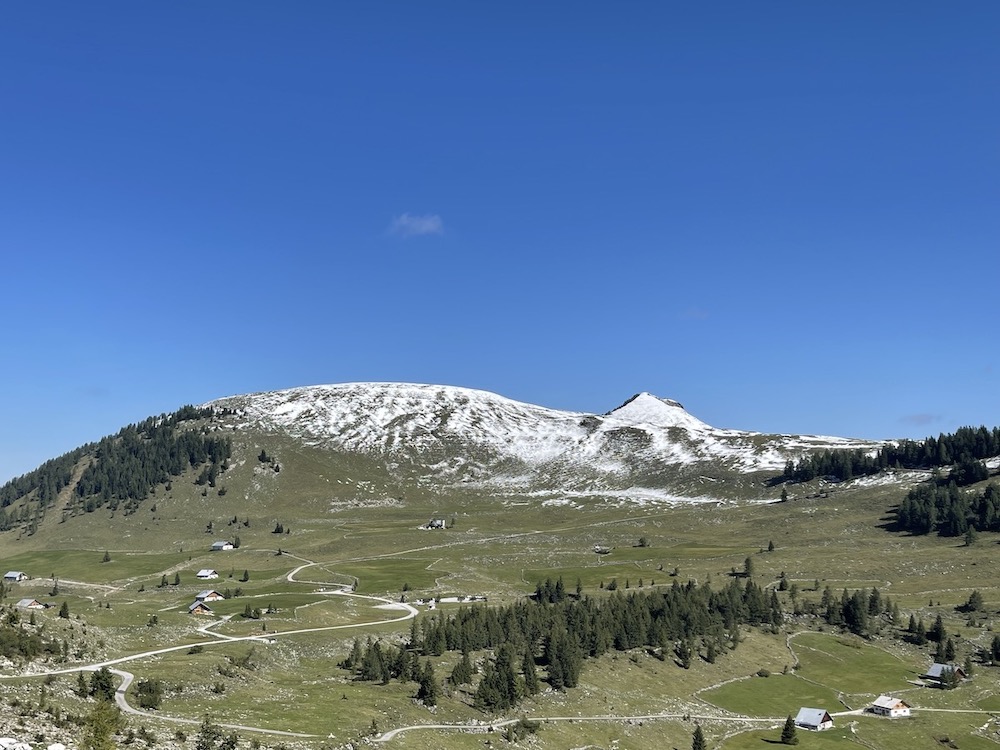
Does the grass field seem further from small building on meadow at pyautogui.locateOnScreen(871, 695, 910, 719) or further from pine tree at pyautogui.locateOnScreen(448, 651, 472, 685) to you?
pine tree at pyautogui.locateOnScreen(448, 651, 472, 685)

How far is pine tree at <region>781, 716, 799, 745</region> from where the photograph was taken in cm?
10325

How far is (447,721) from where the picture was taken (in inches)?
3588

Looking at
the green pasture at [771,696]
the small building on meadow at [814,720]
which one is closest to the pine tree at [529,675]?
the green pasture at [771,696]

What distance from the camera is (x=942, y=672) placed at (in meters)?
128

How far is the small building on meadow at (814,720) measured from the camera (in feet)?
356

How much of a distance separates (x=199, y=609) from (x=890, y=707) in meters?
111

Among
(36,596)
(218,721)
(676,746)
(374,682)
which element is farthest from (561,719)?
(36,596)

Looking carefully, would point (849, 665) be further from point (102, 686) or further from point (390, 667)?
point (102, 686)

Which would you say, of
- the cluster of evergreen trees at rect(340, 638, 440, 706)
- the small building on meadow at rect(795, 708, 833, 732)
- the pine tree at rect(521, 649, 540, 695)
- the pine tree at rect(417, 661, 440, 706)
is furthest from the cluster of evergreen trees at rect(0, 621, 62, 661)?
the small building on meadow at rect(795, 708, 833, 732)

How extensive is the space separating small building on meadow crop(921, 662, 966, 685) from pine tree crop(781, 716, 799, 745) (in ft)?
125

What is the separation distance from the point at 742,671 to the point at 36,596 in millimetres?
142360

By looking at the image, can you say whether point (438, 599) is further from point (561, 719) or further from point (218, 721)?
point (218, 721)

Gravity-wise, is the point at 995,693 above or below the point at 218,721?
below

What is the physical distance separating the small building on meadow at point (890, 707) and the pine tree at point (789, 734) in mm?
19007
